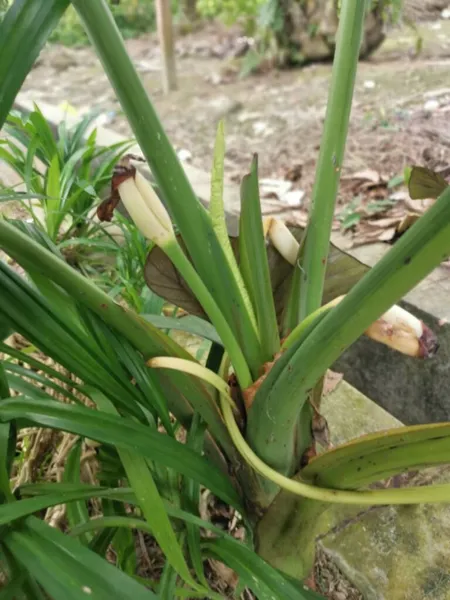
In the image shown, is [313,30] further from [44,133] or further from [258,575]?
[258,575]

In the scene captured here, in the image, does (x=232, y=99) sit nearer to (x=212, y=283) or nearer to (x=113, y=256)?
(x=113, y=256)

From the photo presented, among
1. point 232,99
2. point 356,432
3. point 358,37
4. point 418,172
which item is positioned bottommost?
point 356,432

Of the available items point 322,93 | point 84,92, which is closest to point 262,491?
point 322,93

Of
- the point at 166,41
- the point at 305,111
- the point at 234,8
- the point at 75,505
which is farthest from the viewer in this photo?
the point at 234,8

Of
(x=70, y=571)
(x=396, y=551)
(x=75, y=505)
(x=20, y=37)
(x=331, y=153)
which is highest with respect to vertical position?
(x=20, y=37)

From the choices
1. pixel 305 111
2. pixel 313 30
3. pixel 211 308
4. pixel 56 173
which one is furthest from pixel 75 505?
pixel 313 30

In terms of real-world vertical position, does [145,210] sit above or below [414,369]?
above
